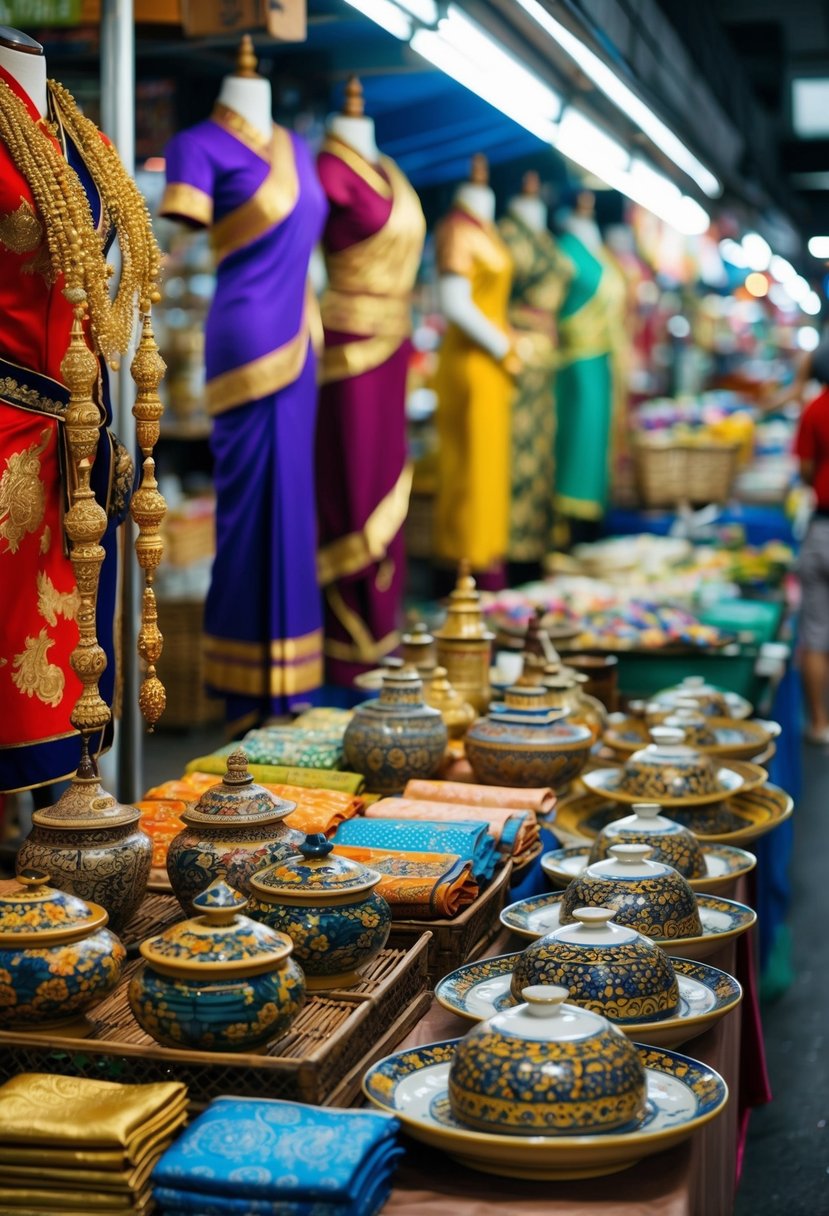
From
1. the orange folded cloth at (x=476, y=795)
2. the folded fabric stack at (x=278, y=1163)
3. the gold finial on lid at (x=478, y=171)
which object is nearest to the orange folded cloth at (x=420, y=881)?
the orange folded cloth at (x=476, y=795)

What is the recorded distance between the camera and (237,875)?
1635 millimetres

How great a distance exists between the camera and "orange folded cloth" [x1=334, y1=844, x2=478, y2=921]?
1754 millimetres

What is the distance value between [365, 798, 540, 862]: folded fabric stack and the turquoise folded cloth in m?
0.03

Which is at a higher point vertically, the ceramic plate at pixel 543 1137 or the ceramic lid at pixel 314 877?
the ceramic lid at pixel 314 877

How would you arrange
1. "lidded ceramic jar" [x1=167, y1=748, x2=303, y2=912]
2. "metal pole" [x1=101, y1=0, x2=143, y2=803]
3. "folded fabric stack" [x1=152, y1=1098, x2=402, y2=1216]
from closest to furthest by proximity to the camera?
"folded fabric stack" [x1=152, y1=1098, x2=402, y2=1216] < "lidded ceramic jar" [x1=167, y1=748, x2=303, y2=912] < "metal pole" [x1=101, y1=0, x2=143, y2=803]

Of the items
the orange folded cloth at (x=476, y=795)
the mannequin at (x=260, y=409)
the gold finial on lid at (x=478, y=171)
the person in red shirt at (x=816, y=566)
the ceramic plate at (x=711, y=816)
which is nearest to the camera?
the orange folded cloth at (x=476, y=795)

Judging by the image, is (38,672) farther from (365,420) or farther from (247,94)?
(365,420)

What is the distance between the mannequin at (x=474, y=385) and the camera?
5473 millimetres

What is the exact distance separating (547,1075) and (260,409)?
2771mm

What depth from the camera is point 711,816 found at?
2389 millimetres

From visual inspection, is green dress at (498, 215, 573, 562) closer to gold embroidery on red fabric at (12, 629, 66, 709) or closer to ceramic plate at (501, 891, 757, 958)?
gold embroidery on red fabric at (12, 629, 66, 709)

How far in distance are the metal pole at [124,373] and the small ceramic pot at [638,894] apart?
3.59ft

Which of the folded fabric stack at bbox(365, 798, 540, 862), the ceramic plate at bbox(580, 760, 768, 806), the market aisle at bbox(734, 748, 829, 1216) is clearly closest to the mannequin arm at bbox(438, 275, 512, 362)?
the market aisle at bbox(734, 748, 829, 1216)

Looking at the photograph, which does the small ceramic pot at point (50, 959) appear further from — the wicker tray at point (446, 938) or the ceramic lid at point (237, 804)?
the wicker tray at point (446, 938)
